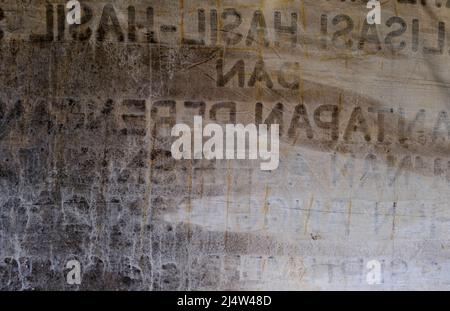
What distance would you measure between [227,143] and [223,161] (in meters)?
0.11

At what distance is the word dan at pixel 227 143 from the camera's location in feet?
8.81

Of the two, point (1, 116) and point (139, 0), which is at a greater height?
point (139, 0)

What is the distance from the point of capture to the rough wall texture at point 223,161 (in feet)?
8.63

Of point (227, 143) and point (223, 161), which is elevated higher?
point (227, 143)

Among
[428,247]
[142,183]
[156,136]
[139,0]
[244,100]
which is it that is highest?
[139,0]

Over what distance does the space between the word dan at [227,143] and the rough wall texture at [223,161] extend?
0.05 m

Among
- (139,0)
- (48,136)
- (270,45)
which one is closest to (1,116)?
(48,136)

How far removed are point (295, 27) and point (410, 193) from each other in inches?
49.1

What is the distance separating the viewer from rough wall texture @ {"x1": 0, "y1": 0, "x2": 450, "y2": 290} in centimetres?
263

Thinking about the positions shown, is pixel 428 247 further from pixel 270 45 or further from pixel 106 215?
pixel 106 215

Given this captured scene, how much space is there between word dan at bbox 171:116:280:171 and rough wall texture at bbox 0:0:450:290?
5cm

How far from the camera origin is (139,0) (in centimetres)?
266

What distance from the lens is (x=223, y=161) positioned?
2709 millimetres

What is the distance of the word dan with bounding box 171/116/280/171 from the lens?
2.69 metres
